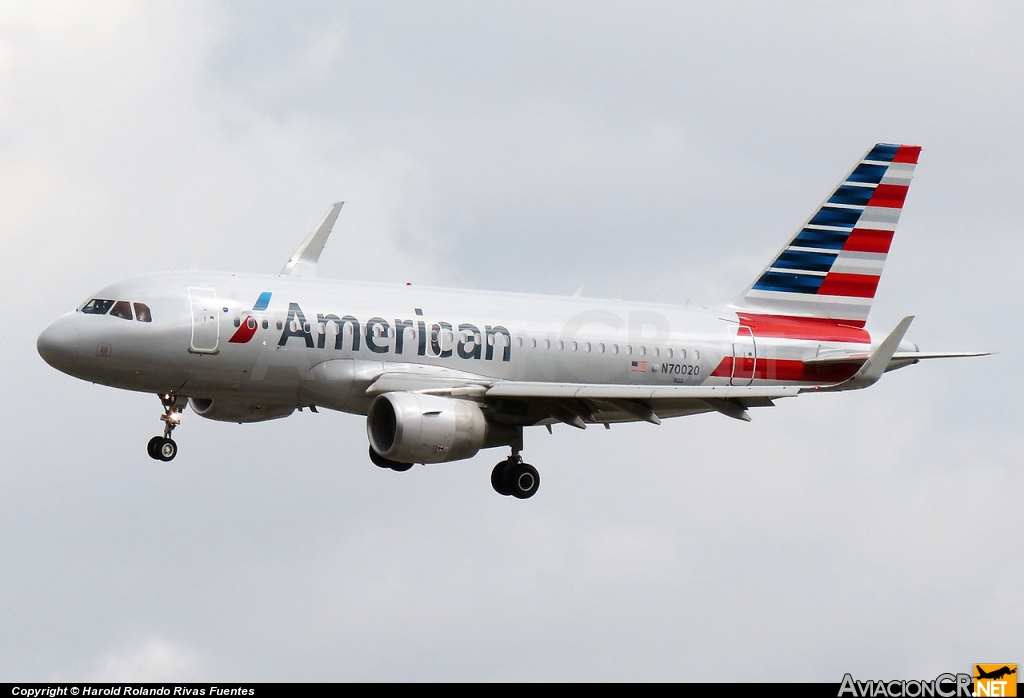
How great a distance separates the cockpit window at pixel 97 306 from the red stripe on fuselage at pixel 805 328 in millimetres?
18787

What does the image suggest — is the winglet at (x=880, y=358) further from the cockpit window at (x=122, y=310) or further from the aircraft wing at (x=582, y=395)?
the cockpit window at (x=122, y=310)

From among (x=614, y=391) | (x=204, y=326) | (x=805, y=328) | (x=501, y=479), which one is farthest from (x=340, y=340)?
(x=805, y=328)

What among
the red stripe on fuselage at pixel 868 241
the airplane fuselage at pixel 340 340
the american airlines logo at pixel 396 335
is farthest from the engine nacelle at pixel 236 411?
the red stripe on fuselage at pixel 868 241

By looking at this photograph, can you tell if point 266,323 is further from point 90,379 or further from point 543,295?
point 543,295

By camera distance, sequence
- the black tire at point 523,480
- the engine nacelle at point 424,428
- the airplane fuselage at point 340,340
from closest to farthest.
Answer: the engine nacelle at point 424,428 < the airplane fuselage at point 340,340 < the black tire at point 523,480

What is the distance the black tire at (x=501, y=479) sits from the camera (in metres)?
42.4

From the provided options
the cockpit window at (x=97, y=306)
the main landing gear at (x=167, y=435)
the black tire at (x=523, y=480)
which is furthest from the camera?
the black tire at (x=523, y=480)

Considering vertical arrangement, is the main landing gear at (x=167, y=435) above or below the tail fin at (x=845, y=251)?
below

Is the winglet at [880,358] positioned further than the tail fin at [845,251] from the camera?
No

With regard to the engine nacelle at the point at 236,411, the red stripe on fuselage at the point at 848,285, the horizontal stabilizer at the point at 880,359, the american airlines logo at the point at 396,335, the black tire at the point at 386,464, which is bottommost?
the black tire at the point at 386,464

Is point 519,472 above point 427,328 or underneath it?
underneath

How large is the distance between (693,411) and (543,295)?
5320mm

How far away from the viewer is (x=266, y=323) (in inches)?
1559

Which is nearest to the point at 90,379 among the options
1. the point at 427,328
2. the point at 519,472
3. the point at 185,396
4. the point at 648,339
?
the point at 185,396
